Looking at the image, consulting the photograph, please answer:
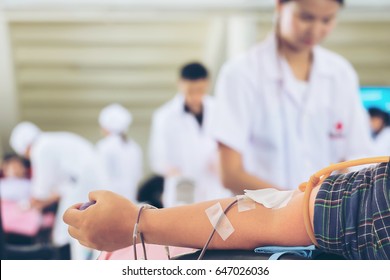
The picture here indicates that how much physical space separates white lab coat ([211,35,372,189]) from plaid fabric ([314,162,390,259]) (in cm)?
82

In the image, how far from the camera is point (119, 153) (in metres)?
3.48

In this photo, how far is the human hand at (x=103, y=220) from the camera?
0.77 m

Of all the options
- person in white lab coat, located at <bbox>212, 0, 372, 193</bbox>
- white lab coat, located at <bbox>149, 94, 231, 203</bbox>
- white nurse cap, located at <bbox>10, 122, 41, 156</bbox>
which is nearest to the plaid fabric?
person in white lab coat, located at <bbox>212, 0, 372, 193</bbox>

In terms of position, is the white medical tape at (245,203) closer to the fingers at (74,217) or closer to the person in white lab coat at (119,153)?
the fingers at (74,217)

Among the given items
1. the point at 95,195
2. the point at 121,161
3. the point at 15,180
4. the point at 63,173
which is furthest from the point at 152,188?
the point at 95,195

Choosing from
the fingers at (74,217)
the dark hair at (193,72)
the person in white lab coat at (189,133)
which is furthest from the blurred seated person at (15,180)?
the fingers at (74,217)

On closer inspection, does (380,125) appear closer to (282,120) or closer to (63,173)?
(282,120)

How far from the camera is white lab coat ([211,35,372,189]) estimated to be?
61.8 inches

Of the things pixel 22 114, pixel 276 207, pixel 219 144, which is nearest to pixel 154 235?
pixel 276 207

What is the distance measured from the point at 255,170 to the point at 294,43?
0.33 meters

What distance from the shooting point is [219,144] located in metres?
1.59

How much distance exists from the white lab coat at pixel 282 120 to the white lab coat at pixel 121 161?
72.4 inches

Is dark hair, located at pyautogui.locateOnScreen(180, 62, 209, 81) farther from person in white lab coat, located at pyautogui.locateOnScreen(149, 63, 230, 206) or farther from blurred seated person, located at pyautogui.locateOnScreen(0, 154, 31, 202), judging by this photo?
blurred seated person, located at pyautogui.locateOnScreen(0, 154, 31, 202)

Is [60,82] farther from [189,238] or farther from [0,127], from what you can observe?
[189,238]
